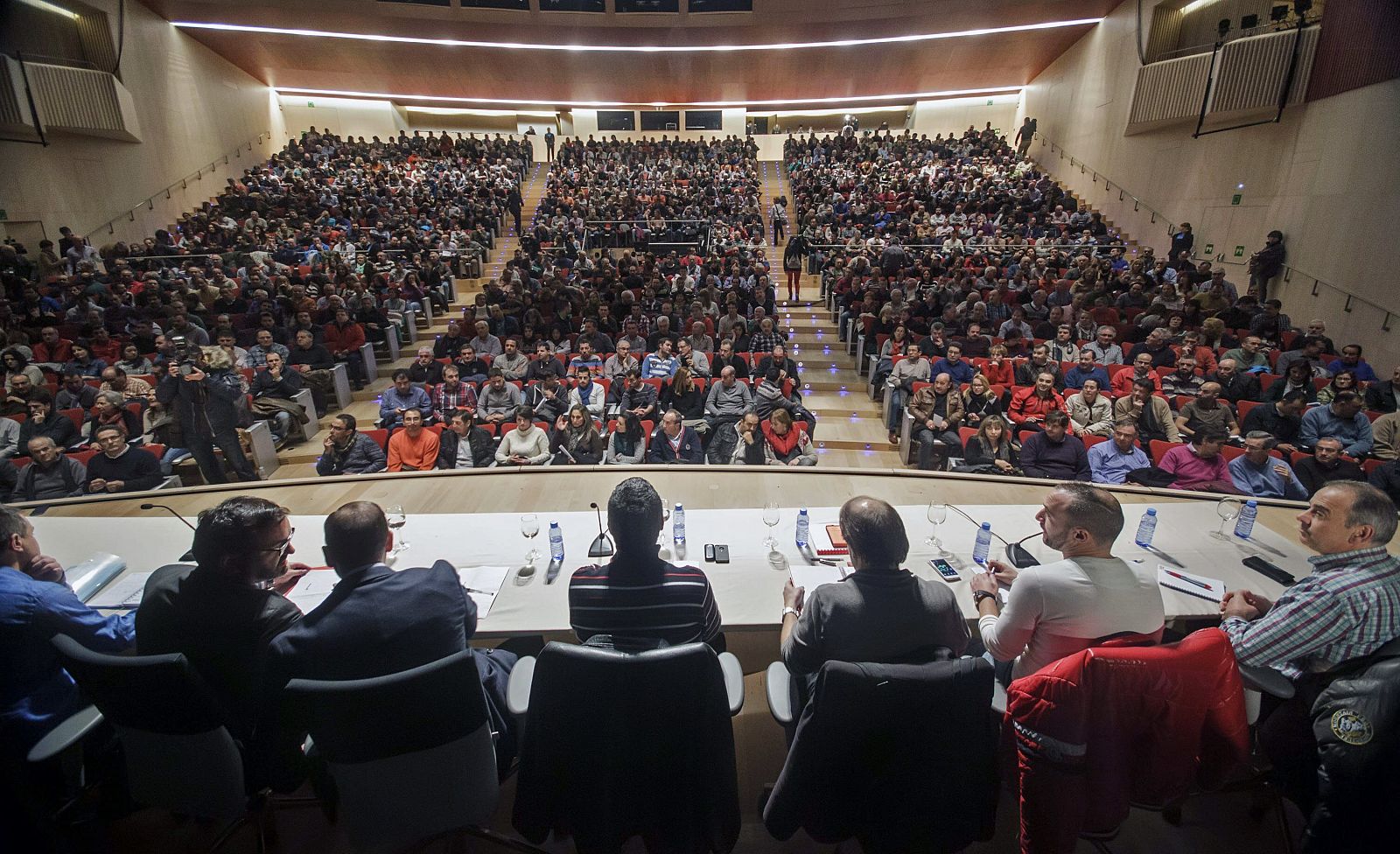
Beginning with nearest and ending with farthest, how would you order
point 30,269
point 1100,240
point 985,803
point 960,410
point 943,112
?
point 985,803 → point 960,410 → point 30,269 → point 1100,240 → point 943,112

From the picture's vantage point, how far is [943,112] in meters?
19.6

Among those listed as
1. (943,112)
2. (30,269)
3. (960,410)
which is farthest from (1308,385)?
(943,112)

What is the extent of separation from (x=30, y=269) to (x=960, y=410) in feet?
40.0

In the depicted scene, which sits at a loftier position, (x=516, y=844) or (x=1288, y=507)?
(x=1288, y=507)

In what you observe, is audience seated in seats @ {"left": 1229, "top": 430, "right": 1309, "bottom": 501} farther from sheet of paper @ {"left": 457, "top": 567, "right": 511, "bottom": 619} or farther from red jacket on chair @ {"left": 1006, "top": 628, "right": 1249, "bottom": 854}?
sheet of paper @ {"left": 457, "top": 567, "right": 511, "bottom": 619}

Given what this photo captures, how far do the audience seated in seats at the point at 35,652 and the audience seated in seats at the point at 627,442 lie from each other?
3.13m

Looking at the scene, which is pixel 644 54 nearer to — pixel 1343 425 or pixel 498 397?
pixel 498 397

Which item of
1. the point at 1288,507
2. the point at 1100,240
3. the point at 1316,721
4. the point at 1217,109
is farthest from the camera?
the point at 1100,240

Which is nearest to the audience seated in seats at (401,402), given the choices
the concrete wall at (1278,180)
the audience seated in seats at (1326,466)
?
the audience seated in seats at (1326,466)

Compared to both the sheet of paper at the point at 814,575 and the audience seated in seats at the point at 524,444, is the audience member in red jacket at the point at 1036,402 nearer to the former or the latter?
the sheet of paper at the point at 814,575

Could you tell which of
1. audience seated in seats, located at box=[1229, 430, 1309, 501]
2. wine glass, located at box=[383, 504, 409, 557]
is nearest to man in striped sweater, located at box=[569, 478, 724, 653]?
wine glass, located at box=[383, 504, 409, 557]

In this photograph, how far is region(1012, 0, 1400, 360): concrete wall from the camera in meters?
6.89

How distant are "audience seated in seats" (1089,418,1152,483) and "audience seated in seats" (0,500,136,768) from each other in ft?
16.6

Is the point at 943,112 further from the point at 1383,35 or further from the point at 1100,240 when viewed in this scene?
the point at 1383,35
